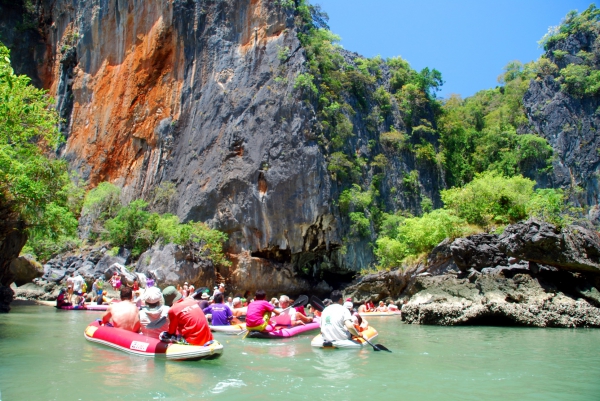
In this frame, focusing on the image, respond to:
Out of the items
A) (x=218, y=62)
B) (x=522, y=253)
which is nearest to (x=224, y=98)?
(x=218, y=62)

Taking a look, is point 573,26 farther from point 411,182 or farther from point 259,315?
point 259,315

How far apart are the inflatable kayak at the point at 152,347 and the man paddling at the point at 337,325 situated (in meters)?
2.56

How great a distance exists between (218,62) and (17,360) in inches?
917

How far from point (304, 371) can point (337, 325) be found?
2.22 meters

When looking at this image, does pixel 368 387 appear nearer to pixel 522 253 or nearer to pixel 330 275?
pixel 522 253

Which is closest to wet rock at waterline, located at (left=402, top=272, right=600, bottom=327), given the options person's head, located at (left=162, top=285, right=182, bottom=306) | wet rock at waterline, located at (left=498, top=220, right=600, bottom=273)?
wet rock at waterline, located at (left=498, top=220, right=600, bottom=273)

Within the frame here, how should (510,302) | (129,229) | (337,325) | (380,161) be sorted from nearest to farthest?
(337,325) → (510,302) → (129,229) → (380,161)

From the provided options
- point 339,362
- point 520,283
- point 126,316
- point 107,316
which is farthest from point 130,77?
point 339,362

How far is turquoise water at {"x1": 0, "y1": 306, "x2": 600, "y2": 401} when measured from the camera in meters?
5.81

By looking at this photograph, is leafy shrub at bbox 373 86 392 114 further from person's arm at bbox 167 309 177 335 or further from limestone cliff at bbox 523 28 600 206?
person's arm at bbox 167 309 177 335

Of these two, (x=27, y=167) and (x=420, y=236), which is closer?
(x=27, y=167)

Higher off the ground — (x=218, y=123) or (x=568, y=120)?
(x=568, y=120)

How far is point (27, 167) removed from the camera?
1223 cm

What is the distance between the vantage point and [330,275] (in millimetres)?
28500
